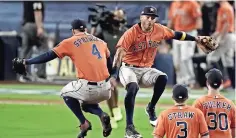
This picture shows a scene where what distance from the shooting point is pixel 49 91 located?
59.5ft

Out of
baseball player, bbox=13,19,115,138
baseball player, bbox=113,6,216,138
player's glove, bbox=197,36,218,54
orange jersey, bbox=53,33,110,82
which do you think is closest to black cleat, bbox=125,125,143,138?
baseball player, bbox=113,6,216,138

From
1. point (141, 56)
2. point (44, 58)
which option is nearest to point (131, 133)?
point (141, 56)

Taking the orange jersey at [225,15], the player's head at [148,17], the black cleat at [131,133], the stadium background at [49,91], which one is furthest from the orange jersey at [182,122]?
the orange jersey at [225,15]

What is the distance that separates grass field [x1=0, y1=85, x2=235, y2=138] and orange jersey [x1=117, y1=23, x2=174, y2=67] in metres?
1.18

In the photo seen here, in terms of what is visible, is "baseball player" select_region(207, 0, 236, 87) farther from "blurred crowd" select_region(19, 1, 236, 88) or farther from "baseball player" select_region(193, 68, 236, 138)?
"baseball player" select_region(193, 68, 236, 138)

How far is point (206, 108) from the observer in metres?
8.44

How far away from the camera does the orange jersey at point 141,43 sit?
10.8 m

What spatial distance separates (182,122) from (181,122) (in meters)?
0.01

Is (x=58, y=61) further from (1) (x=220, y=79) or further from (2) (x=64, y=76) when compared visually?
(1) (x=220, y=79)

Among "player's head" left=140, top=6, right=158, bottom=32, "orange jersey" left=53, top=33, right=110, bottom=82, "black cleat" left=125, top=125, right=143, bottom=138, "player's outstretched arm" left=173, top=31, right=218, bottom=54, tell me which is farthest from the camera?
"player's outstretched arm" left=173, top=31, right=218, bottom=54

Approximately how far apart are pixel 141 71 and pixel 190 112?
3262 millimetres

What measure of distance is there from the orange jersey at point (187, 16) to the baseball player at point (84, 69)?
7.41 metres

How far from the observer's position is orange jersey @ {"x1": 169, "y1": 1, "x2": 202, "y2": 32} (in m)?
17.6

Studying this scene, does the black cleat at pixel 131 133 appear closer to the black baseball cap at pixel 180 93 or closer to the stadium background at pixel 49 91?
the stadium background at pixel 49 91
